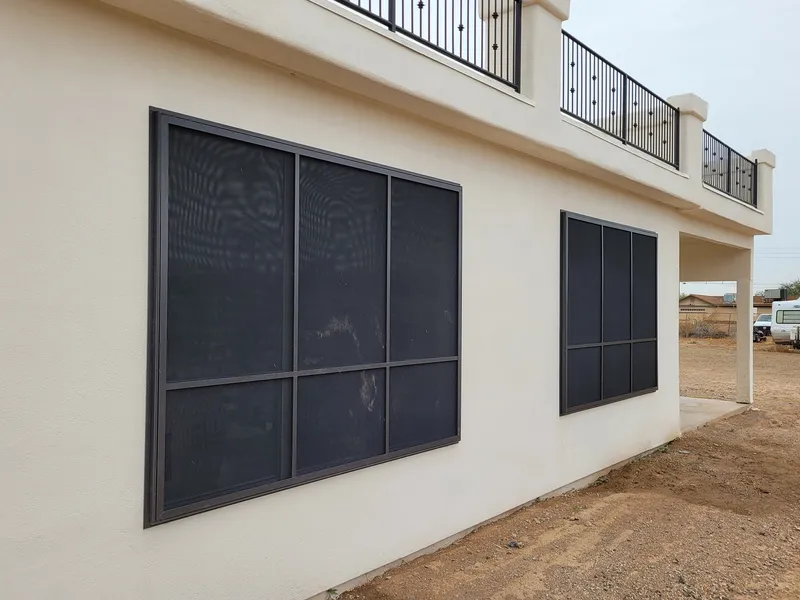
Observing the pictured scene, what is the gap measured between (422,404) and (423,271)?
989 mm

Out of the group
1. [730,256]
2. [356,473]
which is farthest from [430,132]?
[730,256]

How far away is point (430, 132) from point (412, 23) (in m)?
0.78

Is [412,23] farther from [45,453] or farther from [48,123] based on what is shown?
[45,453]

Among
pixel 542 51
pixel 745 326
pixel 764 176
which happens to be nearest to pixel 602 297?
pixel 542 51

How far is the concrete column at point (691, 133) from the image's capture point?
8.73 m

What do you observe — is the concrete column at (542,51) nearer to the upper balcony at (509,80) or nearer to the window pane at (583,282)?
the upper balcony at (509,80)

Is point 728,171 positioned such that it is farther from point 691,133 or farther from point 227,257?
point 227,257

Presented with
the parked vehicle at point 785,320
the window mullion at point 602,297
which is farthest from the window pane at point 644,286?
the parked vehicle at point 785,320

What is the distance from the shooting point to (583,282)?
6.85 metres

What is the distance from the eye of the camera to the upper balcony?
3490 mm

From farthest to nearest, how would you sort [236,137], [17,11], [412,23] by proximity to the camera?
[412,23], [236,137], [17,11]

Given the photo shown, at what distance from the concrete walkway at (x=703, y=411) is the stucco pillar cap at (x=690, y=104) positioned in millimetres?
4743

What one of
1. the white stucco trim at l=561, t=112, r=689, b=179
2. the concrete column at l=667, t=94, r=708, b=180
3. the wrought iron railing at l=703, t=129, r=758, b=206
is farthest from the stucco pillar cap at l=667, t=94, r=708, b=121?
the white stucco trim at l=561, t=112, r=689, b=179

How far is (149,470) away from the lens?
124 inches
